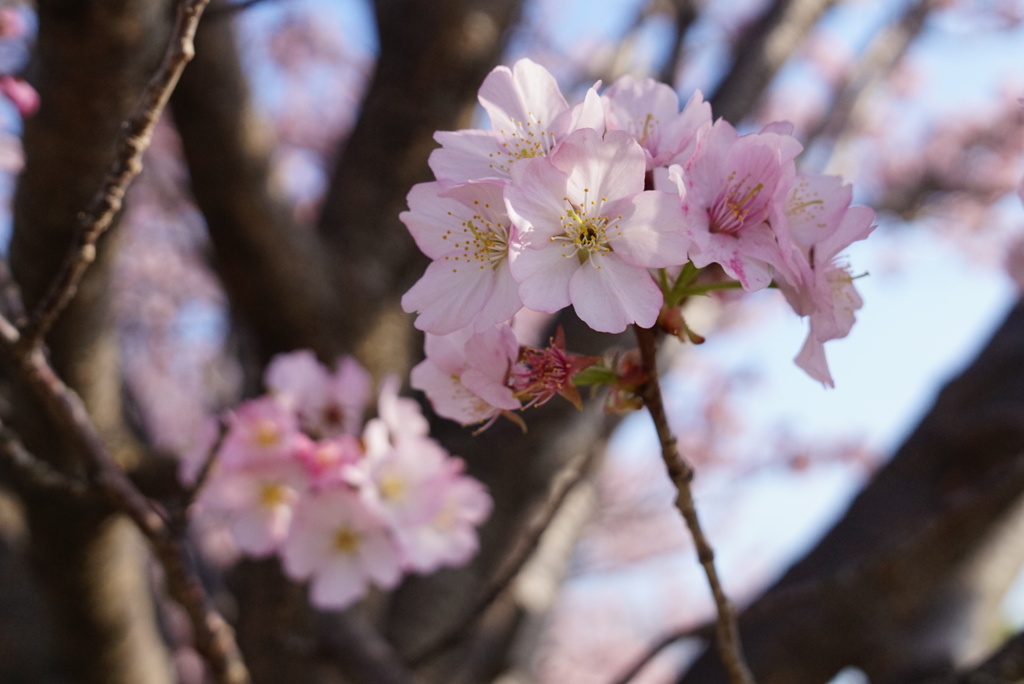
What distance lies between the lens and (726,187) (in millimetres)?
560

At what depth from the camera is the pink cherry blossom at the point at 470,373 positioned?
0.59m

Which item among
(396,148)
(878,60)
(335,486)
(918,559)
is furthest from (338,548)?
(878,60)

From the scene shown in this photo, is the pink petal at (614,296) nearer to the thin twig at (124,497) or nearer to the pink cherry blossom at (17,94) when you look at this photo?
the thin twig at (124,497)

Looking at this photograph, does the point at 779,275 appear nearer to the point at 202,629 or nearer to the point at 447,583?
the point at 202,629

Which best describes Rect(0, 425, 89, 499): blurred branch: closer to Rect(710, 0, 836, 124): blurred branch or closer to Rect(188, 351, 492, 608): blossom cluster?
Rect(188, 351, 492, 608): blossom cluster

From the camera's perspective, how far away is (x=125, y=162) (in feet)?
2.25

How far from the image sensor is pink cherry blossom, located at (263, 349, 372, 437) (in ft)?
4.38

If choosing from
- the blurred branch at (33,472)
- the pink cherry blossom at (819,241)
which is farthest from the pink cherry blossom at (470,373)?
the blurred branch at (33,472)

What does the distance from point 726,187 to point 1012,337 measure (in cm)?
175

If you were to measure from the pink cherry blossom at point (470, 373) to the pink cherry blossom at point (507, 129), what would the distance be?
14 cm

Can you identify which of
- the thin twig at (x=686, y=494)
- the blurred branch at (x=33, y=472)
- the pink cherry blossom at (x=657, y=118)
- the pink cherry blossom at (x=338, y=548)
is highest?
the pink cherry blossom at (x=657, y=118)

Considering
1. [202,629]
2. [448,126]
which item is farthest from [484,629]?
[448,126]

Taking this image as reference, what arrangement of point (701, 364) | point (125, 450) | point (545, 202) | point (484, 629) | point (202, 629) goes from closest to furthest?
point (545, 202) < point (202, 629) < point (125, 450) < point (484, 629) < point (701, 364)

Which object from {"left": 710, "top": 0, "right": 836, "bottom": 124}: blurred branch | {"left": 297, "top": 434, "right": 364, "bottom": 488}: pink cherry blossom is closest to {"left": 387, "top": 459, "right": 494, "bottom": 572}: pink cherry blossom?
{"left": 297, "top": 434, "right": 364, "bottom": 488}: pink cherry blossom
